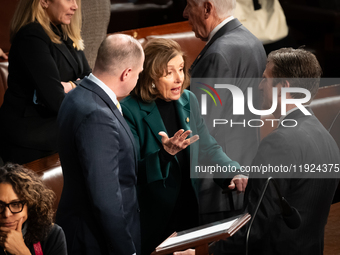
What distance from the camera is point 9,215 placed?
1380 millimetres

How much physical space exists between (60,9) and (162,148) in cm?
114

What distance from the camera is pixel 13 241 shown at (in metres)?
1.39

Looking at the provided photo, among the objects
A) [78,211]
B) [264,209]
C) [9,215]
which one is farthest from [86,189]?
[264,209]

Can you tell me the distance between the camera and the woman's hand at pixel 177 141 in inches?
68.9

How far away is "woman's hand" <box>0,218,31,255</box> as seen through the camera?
1.38 meters

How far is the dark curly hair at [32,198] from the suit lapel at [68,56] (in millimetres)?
1227

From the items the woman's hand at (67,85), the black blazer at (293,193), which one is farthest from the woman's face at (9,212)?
the woman's hand at (67,85)

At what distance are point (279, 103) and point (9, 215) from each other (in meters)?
1.07

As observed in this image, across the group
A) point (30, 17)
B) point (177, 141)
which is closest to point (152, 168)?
point (177, 141)

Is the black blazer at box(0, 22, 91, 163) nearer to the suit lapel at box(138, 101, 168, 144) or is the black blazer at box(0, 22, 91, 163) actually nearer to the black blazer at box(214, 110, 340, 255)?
the suit lapel at box(138, 101, 168, 144)

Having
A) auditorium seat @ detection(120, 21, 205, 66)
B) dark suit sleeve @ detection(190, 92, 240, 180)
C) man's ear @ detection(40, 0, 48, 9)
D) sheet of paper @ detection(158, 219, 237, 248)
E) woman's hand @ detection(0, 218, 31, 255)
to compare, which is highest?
man's ear @ detection(40, 0, 48, 9)

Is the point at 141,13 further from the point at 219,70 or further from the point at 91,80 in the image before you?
the point at 91,80

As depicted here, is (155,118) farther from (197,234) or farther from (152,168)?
(197,234)

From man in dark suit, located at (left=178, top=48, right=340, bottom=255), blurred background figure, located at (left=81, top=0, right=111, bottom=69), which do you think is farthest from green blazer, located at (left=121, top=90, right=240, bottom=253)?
blurred background figure, located at (left=81, top=0, right=111, bottom=69)
